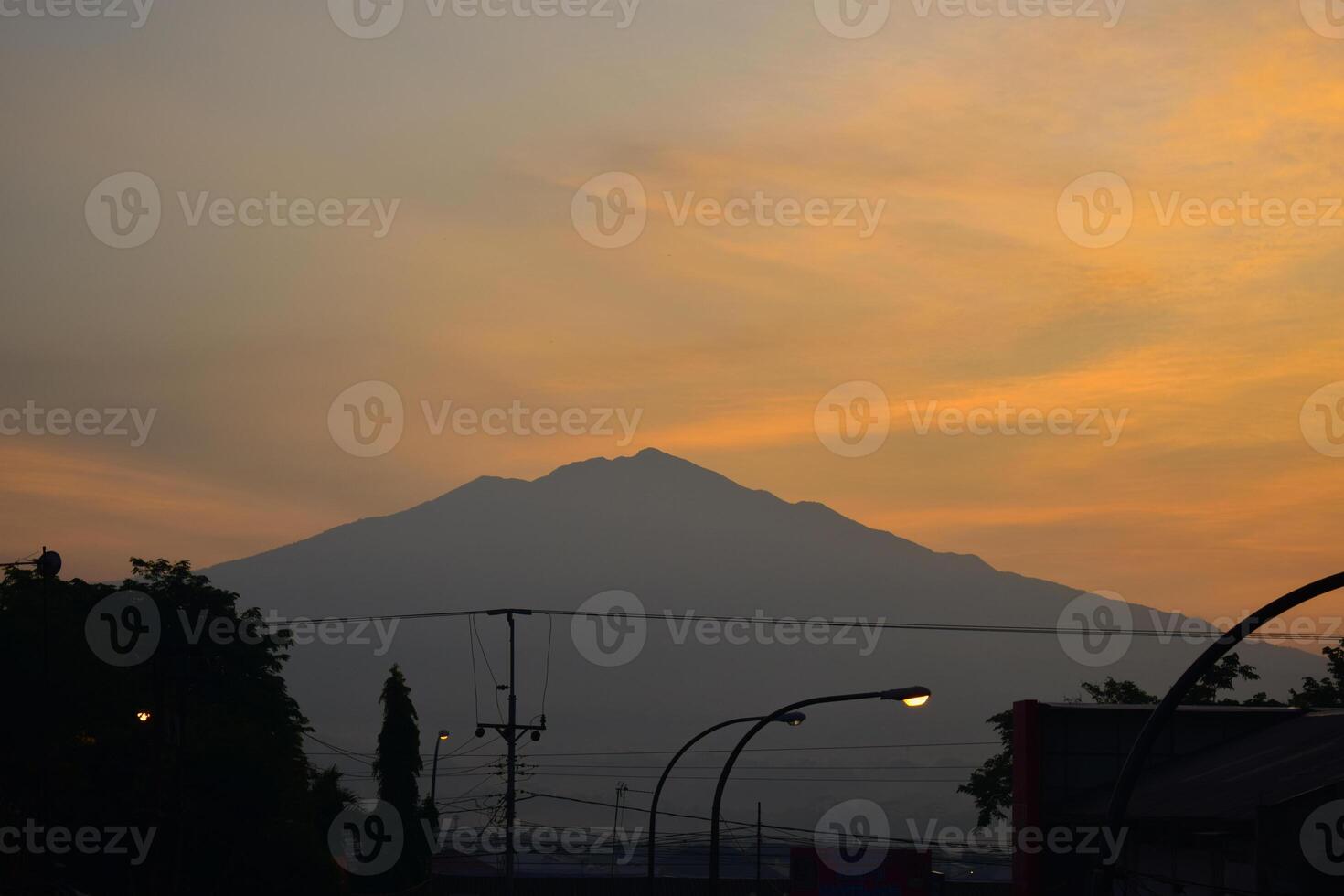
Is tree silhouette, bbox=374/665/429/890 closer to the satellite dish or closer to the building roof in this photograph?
the satellite dish

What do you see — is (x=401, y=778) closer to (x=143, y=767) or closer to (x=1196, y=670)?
(x=143, y=767)

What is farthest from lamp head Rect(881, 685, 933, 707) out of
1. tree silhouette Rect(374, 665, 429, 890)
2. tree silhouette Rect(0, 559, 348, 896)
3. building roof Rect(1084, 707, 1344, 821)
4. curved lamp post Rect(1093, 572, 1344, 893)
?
tree silhouette Rect(374, 665, 429, 890)

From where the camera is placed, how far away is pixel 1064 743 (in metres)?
36.2

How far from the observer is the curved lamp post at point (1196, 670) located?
18.6 metres

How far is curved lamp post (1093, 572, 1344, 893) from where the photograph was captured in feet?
61.2

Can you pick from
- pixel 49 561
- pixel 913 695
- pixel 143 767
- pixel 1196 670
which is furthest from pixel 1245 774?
pixel 143 767

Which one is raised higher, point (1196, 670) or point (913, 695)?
point (913, 695)

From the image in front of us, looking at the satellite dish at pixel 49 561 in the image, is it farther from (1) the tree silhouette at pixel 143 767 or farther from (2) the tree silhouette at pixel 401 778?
(2) the tree silhouette at pixel 401 778

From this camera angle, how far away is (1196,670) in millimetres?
20547

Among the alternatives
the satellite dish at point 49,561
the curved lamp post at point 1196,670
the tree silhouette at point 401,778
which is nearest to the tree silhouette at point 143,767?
the satellite dish at point 49,561

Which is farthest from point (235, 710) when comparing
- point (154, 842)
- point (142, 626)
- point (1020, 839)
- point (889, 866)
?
point (1020, 839)

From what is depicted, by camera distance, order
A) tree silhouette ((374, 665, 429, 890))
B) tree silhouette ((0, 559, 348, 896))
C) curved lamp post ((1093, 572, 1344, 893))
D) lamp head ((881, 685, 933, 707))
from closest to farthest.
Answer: curved lamp post ((1093, 572, 1344, 893))
lamp head ((881, 685, 933, 707))
tree silhouette ((0, 559, 348, 896))
tree silhouette ((374, 665, 429, 890))

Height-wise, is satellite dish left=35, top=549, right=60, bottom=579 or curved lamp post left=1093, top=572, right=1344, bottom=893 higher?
satellite dish left=35, top=549, right=60, bottom=579

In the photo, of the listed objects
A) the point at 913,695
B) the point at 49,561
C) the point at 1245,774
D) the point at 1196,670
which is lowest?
the point at 1245,774
